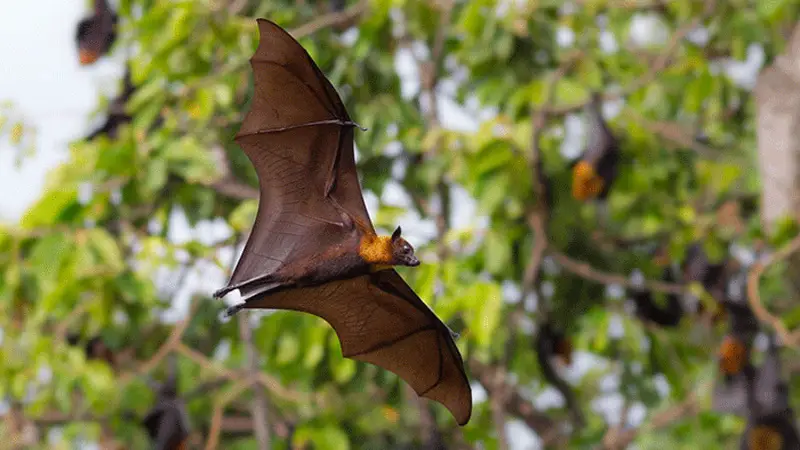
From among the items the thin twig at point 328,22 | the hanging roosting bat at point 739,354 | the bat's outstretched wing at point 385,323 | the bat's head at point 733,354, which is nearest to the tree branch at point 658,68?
the thin twig at point 328,22

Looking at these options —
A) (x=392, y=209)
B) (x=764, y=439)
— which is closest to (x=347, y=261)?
(x=392, y=209)

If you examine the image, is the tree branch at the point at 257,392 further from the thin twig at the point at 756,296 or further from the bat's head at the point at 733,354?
the bat's head at the point at 733,354

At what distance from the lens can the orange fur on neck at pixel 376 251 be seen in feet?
9.25

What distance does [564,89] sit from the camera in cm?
659

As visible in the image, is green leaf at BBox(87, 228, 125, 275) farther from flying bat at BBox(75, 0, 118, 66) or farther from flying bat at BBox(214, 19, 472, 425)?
flying bat at BBox(214, 19, 472, 425)

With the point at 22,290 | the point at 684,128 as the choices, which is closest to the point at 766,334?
the point at 684,128

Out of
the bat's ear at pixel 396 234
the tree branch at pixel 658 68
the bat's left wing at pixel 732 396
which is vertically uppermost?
the bat's ear at pixel 396 234

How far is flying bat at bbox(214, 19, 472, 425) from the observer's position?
9.61 feet

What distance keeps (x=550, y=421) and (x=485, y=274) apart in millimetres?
1605

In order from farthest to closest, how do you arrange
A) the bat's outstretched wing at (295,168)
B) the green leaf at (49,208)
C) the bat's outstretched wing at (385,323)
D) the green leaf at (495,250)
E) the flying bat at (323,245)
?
1. the green leaf at (495,250)
2. the green leaf at (49,208)
3. the bat's outstretched wing at (385,323)
4. the bat's outstretched wing at (295,168)
5. the flying bat at (323,245)

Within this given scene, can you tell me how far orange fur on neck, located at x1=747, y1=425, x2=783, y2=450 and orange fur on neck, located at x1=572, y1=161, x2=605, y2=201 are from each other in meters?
1.88

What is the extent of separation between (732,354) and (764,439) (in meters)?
0.60

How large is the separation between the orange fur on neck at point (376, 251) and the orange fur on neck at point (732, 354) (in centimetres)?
561

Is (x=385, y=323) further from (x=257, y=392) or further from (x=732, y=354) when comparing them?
(x=732, y=354)
